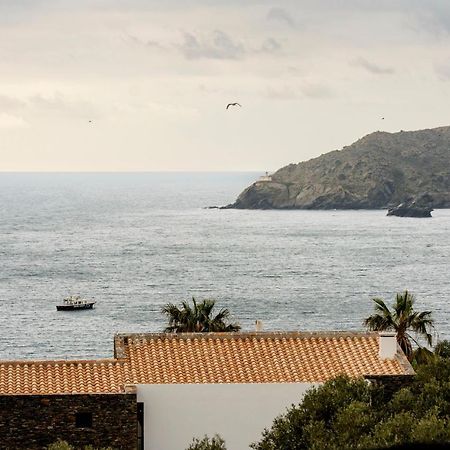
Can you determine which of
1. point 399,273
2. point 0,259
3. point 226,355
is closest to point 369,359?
point 226,355

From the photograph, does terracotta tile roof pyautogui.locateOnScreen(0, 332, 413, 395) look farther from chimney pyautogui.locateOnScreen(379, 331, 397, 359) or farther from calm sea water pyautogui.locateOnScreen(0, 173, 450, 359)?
calm sea water pyautogui.locateOnScreen(0, 173, 450, 359)

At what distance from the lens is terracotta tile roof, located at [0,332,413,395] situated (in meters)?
36.6

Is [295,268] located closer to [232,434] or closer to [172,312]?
[172,312]

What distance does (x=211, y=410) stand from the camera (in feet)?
118

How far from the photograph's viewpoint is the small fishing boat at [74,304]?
5054 inches

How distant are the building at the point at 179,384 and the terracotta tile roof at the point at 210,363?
1.1 inches

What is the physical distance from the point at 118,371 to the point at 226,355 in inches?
122

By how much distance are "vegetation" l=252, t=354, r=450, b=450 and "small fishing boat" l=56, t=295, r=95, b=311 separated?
3713 inches

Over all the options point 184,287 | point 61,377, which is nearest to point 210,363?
point 61,377

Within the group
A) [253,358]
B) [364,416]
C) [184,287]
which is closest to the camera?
[364,416]

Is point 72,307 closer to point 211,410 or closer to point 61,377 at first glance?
point 61,377

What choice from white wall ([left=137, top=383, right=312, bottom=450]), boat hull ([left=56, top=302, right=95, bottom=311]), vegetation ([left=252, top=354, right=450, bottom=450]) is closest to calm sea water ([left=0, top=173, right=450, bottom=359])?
boat hull ([left=56, top=302, right=95, bottom=311])

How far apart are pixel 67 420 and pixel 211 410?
3.74 metres

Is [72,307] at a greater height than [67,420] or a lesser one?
greater
